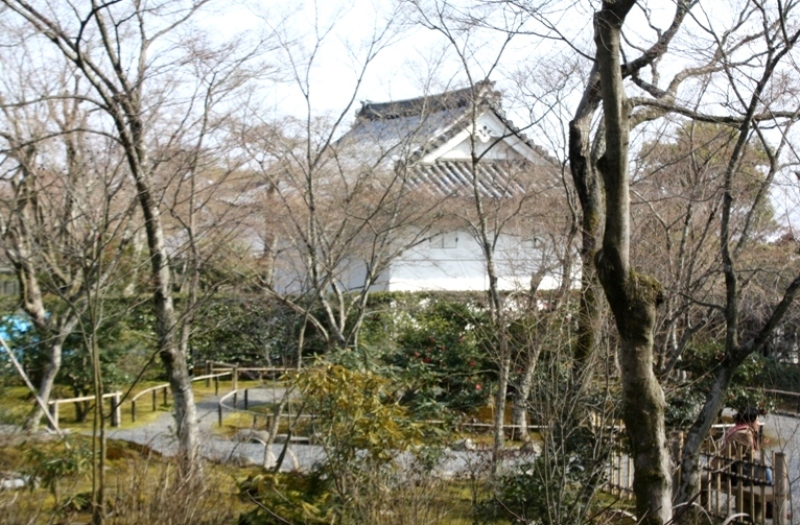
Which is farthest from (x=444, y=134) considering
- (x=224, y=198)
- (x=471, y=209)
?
(x=224, y=198)

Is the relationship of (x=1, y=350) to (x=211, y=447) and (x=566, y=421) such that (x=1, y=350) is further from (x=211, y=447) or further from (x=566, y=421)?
(x=566, y=421)

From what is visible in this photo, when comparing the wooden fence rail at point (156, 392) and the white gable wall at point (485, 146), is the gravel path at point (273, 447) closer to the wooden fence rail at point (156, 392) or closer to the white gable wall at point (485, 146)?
the wooden fence rail at point (156, 392)

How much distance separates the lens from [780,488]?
6258 mm

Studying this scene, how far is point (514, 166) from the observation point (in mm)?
11789

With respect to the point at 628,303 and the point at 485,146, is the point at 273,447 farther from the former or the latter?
the point at 485,146

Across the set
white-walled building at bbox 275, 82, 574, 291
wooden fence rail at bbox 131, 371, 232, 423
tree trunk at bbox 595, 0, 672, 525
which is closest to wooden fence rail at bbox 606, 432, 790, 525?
tree trunk at bbox 595, 0, 672, 525

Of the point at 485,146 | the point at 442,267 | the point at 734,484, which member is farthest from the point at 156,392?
the point at 734,484

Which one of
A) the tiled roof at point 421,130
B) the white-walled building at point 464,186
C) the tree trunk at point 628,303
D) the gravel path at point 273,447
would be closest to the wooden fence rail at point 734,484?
the gravel path at point 273,447

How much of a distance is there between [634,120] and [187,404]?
4.30 meters

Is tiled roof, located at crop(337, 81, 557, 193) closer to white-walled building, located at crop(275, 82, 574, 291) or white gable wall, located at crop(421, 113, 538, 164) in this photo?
white-walled building, located at crop(275, 82, 574, 291)

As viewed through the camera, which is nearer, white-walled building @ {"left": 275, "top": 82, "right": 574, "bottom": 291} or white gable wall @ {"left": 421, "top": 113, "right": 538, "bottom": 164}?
white-walled building @ {"left": 275, "top": 82, "right": 574, "bottom": 291}

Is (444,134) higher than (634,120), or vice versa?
(444,134)

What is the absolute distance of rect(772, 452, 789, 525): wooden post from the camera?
19.6 ft

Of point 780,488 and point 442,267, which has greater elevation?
point 442,267
